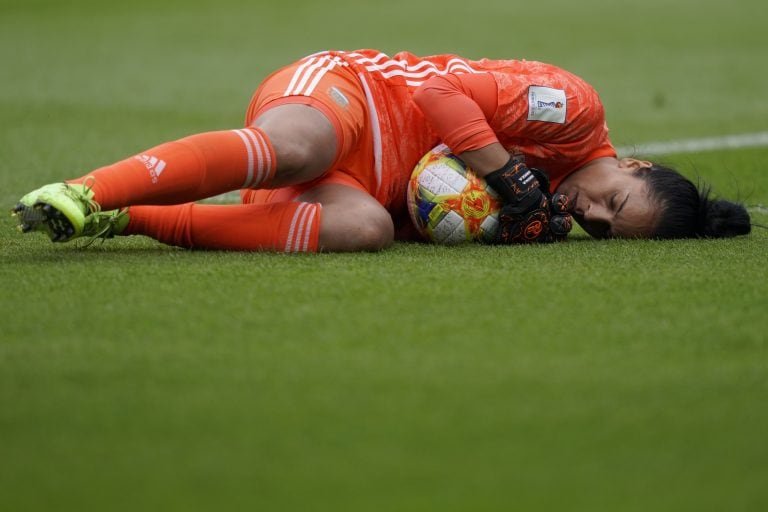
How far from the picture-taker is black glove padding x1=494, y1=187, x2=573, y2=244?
145 inches

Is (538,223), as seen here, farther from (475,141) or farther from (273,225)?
(273,225)

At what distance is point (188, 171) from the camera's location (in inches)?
A: 130

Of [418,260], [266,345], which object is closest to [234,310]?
[266,345]

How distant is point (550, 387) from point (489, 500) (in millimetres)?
509

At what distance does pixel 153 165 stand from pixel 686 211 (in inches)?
71.1

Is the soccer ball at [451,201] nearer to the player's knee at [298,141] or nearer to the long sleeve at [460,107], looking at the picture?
the long sleeve at [460,107]

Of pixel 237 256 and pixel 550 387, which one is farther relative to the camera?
pixel 237 256

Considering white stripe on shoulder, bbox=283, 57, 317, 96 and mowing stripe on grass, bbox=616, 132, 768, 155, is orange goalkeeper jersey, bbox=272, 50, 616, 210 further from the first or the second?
mowing stripe on grass, bbox=616, 132, 768, 155

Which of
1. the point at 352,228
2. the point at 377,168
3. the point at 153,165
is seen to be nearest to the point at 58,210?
the point at 153,165

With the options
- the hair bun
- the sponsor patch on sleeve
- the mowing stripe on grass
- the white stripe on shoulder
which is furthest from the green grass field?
the mowing stripe on grass

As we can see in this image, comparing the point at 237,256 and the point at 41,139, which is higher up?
the point at 237,256

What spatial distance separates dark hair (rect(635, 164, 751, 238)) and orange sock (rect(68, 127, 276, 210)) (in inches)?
52.8

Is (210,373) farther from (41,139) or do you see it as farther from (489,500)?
(41,139)

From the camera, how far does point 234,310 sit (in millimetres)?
2762
